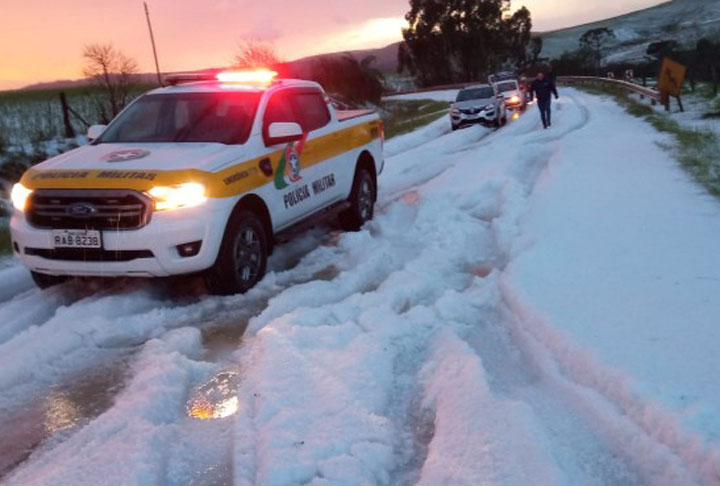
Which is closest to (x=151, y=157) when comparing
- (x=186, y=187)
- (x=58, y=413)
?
(x=186, y=187)

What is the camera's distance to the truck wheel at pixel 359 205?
340 inches

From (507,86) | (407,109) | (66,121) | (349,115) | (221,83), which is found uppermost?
(221,83)

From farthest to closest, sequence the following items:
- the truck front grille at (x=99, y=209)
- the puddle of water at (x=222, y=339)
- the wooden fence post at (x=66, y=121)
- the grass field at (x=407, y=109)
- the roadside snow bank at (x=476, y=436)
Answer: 1. the grass field at (x=407, y=109)
2. the wooden fence post at (x=66, y=121)
3. the truck front grille at (x=99, y=209)
4. the puddle of water at (x=222, y=339)
5. the roadside snow bank at (x=476, y=436)

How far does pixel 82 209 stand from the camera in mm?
5574

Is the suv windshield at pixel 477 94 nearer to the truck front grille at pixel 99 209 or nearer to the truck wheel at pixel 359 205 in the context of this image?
the truck wheel at pixel 359 205

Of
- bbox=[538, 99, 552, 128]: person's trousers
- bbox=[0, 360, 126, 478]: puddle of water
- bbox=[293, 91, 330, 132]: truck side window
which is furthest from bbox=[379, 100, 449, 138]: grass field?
bbox=[0, 360, 126, 478]: puddle of water

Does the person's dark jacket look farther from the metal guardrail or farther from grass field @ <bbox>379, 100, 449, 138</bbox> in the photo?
grass field @ <bbox>379, 100, 449, 138</bbox>

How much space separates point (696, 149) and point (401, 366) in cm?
992

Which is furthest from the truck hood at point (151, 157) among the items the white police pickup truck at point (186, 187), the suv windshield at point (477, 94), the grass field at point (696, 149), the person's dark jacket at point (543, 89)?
the suv windshield at point (477, 94)

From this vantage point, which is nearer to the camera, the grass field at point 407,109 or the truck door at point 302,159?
the truck door at point 302,159

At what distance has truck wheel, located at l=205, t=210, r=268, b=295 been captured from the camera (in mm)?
5938

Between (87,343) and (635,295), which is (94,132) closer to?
(87,343)

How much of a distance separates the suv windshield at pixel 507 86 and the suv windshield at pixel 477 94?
235 inches

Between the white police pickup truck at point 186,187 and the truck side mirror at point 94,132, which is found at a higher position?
the truck side mirror at point 94,132
